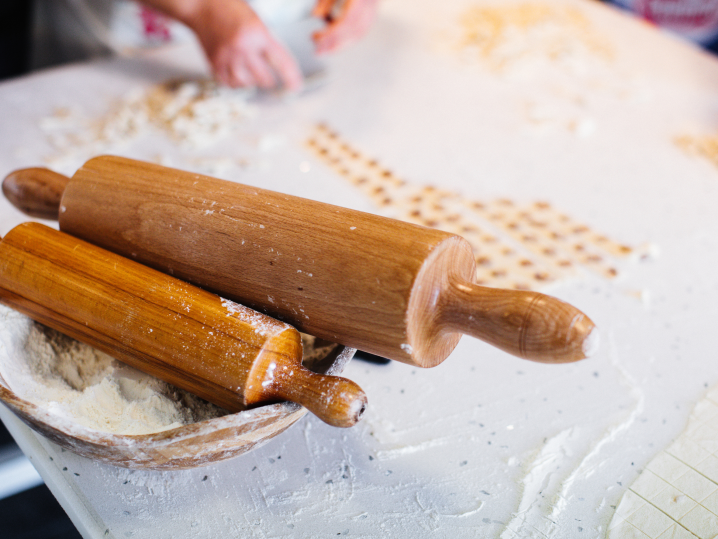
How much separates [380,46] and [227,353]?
3.91 ft

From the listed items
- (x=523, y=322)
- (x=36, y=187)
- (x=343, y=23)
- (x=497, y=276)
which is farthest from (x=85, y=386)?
(x=343, y=23)

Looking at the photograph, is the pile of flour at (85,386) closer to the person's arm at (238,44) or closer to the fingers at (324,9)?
the person's arm at (238,44)

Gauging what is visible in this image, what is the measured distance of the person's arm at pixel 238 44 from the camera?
107 centimetres

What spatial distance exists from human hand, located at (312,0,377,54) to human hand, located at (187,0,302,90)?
0.13m

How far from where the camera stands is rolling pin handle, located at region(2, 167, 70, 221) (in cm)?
65

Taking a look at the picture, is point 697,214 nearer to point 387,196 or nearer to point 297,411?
point 387,196

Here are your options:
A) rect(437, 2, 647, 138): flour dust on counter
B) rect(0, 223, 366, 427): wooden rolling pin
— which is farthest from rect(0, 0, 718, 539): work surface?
rect(0, 223, 366, 427): wooden rolling pin

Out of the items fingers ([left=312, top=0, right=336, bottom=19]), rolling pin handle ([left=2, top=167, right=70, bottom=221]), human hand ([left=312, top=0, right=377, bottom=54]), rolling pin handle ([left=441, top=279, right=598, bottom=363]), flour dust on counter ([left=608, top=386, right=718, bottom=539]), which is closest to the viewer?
rolling pin handle ([left=441, top=279, right=598, bottom=363])

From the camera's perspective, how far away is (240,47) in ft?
3.51

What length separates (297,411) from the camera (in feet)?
1.54

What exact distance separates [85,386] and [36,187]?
0.27 metres

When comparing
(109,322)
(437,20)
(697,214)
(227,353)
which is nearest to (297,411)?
(227,353)

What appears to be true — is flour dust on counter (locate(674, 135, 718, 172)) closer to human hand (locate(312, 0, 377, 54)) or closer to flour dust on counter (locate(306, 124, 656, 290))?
flour dust on counter (locate(306, 124, 656, 290))

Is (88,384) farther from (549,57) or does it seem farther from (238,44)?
(549,57)
